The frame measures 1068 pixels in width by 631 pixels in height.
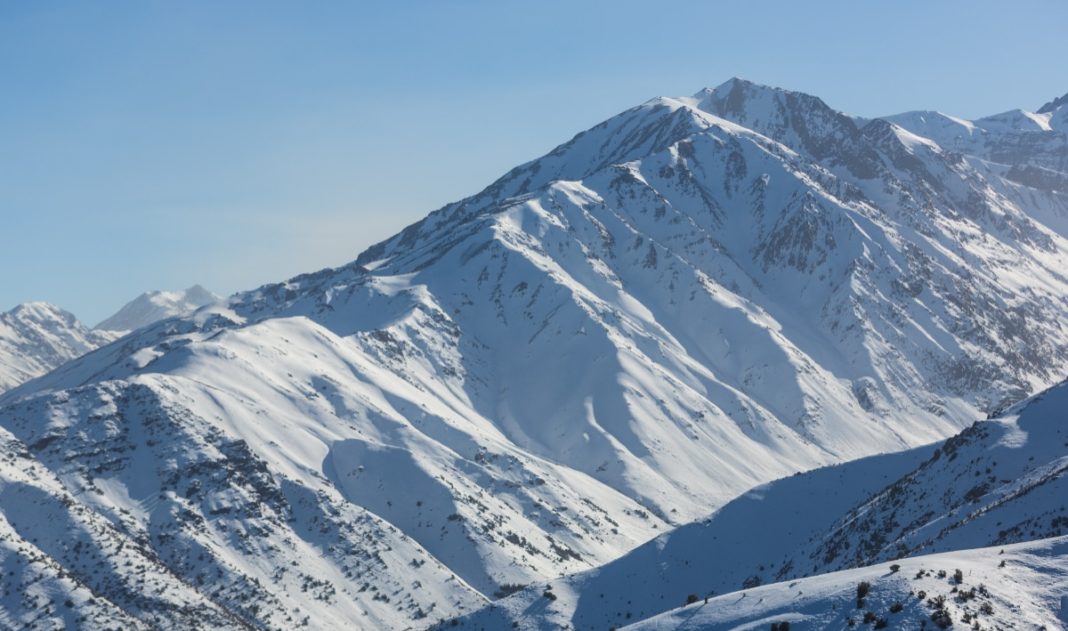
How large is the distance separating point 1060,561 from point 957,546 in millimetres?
28497

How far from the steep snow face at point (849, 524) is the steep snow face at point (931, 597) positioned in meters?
22.6

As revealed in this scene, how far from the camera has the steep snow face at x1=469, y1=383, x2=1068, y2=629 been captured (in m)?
115

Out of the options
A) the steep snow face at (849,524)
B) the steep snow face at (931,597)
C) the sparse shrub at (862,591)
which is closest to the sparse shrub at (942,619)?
the steep snow face at (931,597)

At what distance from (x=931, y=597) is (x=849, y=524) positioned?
7965cm

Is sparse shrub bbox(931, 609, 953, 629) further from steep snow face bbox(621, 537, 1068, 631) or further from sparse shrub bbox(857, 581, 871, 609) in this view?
sparse shrub bbox(857, 581, 871, 609)

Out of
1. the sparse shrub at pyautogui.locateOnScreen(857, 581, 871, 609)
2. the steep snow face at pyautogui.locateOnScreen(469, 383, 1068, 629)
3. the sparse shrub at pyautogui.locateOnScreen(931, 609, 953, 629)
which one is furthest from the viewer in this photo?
the steep snow face at pyautogui.locateOnScreen(469, 383, 1068, 629)

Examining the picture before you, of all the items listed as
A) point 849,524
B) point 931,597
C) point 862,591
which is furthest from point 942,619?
point 849,524

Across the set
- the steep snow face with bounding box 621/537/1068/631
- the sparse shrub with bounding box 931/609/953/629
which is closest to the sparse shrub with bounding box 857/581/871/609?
the steep snow face with bounding box 621/537/1068/631

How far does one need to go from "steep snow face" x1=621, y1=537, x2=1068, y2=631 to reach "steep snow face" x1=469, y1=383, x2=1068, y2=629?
22.6m

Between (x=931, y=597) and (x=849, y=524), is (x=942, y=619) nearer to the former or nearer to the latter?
(x=931, y=597)

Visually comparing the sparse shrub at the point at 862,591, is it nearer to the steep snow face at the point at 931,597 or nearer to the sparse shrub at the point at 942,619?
the steep snow face at the point at 931,597

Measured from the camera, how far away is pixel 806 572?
146125 mm

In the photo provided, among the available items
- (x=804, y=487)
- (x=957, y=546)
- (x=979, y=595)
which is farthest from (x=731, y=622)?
(x=804, y=487)

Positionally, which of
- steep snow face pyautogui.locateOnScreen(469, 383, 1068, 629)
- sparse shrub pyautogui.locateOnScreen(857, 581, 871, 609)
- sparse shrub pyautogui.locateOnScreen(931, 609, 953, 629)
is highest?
sparse shrub pyautogui.locateOnScreen(857, 581, 871, 609)
